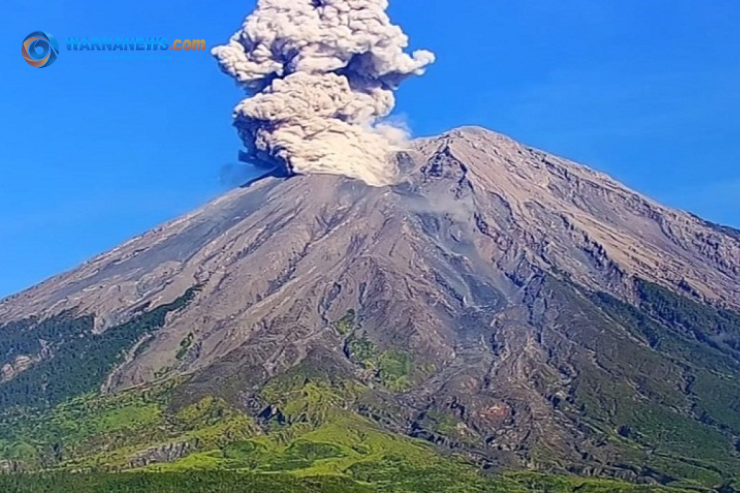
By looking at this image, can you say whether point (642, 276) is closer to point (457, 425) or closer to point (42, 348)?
point (457, 425)

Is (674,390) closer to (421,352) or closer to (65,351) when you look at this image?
(421,352)

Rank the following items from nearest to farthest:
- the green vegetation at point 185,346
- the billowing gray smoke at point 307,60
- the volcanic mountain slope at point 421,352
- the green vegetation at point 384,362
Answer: the volcanic mountain slope at point 421,352
the green vegetation at point 384,362
the green vegetation at point 185,346
the billowing gray smoke at point 307,60

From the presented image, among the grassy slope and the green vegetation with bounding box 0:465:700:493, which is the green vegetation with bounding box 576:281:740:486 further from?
the green vegetation with bounding box 0:465:700:493

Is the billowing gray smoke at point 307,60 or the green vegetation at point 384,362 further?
the billowing gray smoke at point 307,60

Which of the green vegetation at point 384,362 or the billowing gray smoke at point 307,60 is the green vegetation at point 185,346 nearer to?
the green vegetation at point 384,362

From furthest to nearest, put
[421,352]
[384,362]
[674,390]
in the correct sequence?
[384,362]
[421,352]
[674,390]

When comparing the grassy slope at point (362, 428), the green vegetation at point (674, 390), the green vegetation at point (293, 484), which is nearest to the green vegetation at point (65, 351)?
the grassy slope at point (362, 428)

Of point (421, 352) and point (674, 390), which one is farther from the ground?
point (421, 352)

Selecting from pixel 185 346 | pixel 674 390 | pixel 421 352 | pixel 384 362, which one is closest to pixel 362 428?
pixel 384 362

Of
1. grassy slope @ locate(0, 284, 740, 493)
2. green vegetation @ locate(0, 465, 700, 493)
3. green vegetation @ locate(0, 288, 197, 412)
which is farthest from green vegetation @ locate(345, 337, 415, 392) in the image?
green vegetation @ locate(0, 465, 700, 493)
